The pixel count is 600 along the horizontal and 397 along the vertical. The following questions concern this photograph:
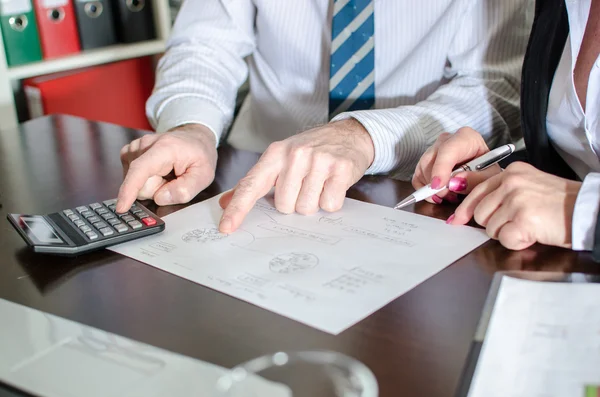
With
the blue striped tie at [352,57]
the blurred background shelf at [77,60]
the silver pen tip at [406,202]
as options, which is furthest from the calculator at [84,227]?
the blurred background shelf at [77,60]

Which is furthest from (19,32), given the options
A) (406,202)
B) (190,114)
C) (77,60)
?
(406,202)

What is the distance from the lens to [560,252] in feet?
2.16

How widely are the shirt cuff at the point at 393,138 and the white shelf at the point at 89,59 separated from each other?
1309mm

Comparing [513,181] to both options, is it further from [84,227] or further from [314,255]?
[84,227]

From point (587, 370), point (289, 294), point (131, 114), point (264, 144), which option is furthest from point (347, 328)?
point (131, 114)

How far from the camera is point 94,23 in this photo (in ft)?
6.62

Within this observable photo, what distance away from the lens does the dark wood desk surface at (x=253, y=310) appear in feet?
1.64

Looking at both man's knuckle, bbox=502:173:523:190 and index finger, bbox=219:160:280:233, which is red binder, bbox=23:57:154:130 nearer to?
index finger, bbox=219:160:280:233

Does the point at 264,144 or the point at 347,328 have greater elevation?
the point at 347,328

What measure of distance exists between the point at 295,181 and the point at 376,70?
19.3 inches

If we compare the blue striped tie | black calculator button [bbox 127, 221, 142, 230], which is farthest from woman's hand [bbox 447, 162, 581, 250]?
the blue striped tie

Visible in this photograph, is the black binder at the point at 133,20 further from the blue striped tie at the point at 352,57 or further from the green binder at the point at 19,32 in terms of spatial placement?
the blue striped tie at the point at 352,57

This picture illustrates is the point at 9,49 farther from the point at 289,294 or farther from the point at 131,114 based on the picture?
the point at 289,294

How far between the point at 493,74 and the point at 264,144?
49 cm
